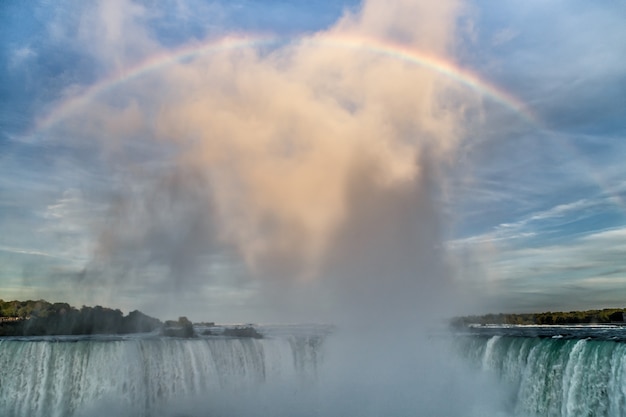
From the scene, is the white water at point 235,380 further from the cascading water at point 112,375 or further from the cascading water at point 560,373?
the cascading water at point 560,373

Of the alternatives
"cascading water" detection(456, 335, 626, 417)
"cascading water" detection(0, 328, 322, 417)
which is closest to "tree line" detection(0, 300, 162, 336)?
"cascading water" detection(0, 328, 322, 417)

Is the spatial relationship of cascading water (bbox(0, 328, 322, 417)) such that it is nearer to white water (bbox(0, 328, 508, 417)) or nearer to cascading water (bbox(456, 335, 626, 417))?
white water (bbox(0, 328, 508, 417))

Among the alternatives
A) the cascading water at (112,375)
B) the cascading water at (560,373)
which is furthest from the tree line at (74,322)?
the cascading water at (560,373)

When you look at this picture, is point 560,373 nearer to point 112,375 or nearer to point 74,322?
point 112,375

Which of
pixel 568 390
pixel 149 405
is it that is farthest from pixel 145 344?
pixel 568 390

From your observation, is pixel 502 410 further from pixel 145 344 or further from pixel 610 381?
pixel 145 344

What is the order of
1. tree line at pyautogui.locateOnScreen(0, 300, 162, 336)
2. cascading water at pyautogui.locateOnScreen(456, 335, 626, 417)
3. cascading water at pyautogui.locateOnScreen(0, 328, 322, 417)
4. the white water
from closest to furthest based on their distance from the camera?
cascading water at pyautogui.locateOnScreen(456, 335, 626, 417)
cascading water at pyautogui.locateOnScreen(0, 328, 322, 417)
the white water
tree line at pyautogui.locateOnScreen(0, 300, 162, 336)

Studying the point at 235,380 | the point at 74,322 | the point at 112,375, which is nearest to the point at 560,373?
the point at 235,380
